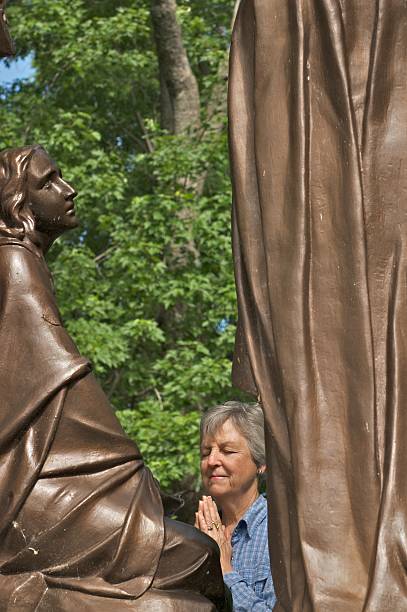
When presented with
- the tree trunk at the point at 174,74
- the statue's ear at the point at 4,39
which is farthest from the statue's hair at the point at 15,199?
the tree trunk at the point at 174,74

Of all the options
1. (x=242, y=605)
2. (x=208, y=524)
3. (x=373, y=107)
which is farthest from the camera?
(x=208, y=524)

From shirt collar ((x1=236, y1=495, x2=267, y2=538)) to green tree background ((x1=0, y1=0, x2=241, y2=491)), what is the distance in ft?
30.8

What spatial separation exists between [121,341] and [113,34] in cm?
496

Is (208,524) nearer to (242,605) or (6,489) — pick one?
(242,605)

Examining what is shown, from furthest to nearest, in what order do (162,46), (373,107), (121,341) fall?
(162,46) < (121,341) < (373,107)

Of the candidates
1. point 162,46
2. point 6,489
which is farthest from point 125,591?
point 162,46

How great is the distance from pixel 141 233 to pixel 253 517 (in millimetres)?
11715

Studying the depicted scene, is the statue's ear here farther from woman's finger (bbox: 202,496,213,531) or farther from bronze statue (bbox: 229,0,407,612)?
woman's finger (bbox: 202,496,213,531)

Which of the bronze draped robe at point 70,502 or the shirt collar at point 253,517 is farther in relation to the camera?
the shirt collar at point 253,517

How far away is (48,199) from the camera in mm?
4844

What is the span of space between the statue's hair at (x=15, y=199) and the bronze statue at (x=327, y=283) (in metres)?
0.90

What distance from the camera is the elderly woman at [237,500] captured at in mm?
5070

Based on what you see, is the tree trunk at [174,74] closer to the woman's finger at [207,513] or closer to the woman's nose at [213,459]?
the woman's nose at [213,459]

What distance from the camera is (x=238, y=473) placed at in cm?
555
